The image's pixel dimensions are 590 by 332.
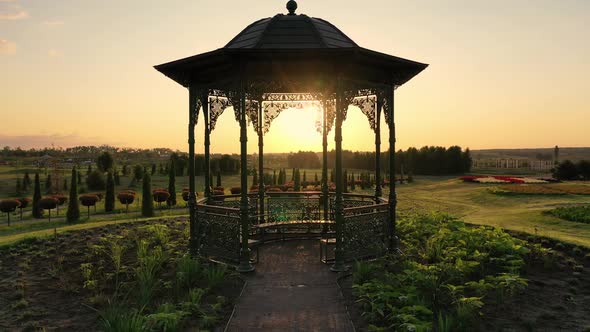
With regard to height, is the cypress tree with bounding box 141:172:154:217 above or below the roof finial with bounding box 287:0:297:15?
below

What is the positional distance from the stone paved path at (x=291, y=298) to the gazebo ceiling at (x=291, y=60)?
4.15 metres

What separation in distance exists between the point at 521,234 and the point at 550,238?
785 mm

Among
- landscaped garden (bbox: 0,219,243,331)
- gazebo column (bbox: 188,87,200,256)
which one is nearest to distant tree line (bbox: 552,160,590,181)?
gazebo column (bbox: 188,87,200,256)

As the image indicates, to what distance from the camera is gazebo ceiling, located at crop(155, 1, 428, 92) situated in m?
7.83

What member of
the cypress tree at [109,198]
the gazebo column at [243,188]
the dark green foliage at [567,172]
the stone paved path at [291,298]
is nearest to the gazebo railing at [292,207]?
the stone paved path at [291,298]

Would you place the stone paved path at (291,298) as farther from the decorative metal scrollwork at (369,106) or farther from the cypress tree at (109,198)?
the cypress tree at (109,198)

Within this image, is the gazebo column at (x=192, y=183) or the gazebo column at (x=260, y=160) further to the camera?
the gazebo column at (x=260, y=160)

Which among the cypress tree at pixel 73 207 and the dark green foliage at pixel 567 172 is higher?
the dark green foliage at pixel 567 172

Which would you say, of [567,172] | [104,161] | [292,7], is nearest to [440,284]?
[292,7]

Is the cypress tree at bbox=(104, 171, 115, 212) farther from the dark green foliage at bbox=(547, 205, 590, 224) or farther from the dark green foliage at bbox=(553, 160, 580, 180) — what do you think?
the dark green foliage at bbox=(553, 160, 580, 180)

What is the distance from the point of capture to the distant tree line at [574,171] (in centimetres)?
3434

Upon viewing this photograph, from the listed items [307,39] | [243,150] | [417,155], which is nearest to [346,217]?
[243,150]

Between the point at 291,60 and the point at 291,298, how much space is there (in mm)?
4762

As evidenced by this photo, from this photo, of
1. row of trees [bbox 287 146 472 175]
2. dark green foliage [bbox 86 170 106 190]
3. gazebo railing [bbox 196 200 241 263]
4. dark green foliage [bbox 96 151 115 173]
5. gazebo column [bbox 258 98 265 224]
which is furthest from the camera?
dark green foliage [bbox 96 151 115 173]
